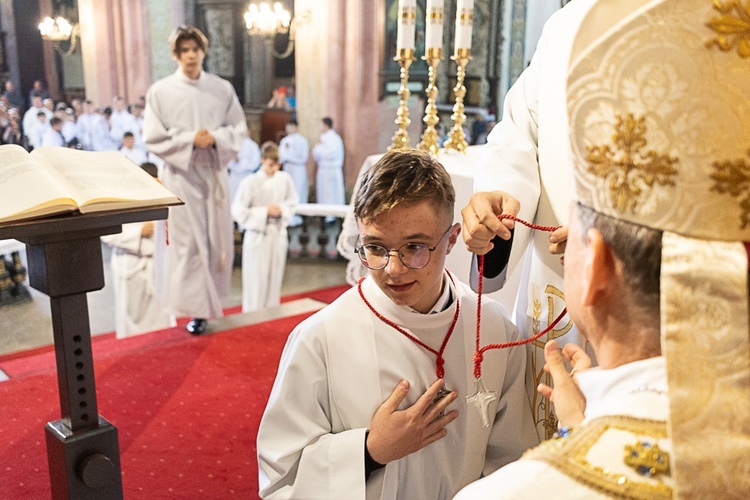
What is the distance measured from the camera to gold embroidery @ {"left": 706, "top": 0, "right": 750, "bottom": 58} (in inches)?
34.9

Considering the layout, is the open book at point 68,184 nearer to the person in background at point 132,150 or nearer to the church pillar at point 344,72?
the person in background at point 132,150

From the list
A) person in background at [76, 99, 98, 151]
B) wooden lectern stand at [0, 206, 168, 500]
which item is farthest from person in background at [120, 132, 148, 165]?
wooden lectern stand at [0, 206, 168, 500]

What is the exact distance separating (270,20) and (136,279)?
6.82 meters

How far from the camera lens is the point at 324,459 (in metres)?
1.75

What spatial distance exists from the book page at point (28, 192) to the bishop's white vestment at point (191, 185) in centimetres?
294

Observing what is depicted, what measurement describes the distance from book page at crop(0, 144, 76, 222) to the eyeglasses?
947mm

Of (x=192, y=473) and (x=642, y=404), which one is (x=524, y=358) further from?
(x=192, y=473)

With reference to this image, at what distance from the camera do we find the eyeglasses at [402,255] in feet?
5.85

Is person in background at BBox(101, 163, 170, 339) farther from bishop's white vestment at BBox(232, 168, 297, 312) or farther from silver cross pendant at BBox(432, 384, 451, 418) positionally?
silver cross pendant at BBox(432, 384, 451, 418)

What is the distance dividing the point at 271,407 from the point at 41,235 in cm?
98

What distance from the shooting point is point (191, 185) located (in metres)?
5.34

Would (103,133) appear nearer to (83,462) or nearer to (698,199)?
(83,462)

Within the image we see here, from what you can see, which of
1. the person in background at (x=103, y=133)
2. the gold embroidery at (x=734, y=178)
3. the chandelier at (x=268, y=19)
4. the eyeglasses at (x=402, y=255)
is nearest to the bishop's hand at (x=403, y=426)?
the eyeglasses at (x=402, y=255)

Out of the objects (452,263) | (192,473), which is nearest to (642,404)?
(452,263)
